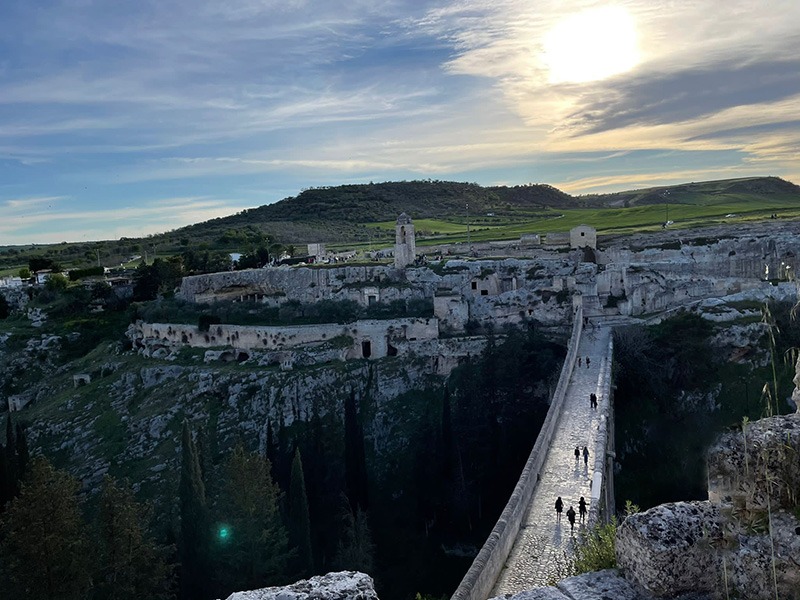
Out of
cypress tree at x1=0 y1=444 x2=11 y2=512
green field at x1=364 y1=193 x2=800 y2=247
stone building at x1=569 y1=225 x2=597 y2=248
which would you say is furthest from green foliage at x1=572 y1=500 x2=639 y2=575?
green field at x1=364 y1=193 x2=800 y2=247

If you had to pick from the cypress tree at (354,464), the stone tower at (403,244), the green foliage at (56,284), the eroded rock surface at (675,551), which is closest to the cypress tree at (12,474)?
the cypress tree at (354,464)

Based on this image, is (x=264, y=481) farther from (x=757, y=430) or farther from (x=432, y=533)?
(x=757, y=430)

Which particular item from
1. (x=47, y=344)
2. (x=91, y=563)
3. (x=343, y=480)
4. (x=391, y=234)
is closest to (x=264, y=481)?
(x=91, y=563)

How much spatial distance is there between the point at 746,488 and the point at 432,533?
86.8 feet

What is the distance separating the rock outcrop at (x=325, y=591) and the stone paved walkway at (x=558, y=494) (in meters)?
5.58

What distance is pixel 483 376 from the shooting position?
113 ft

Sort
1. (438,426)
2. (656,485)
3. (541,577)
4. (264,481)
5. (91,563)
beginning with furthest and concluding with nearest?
(438,426) < (656,485) < (264,481) < (91,563) < (541,577)

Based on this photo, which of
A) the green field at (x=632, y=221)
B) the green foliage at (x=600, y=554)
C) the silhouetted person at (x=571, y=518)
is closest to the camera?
the green foliage at (x=600, y=554)

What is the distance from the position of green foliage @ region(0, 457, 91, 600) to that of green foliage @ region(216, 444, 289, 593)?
460 centimetres

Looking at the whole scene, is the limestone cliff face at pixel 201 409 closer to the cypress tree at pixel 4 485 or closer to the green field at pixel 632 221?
the cypress tree at pixel 4 485

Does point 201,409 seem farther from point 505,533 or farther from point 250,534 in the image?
point 505,533

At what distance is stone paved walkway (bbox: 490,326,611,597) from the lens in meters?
11.8

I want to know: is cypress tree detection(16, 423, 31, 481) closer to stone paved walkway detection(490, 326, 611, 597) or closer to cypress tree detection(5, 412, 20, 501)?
cypress tree detection(5, 412, 20, 501)

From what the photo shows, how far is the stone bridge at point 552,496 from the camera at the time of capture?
1127 centimetres
